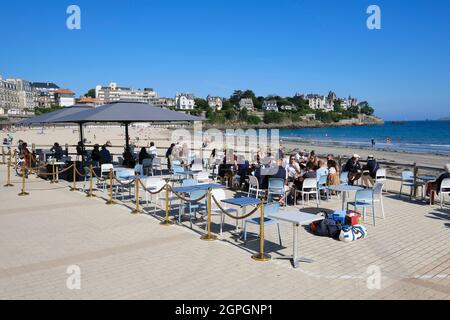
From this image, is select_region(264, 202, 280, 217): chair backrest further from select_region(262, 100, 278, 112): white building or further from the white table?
select_region(262, 100, 278, 112): white building

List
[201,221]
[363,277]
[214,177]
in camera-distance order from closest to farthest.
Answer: [363,277]
[201,221]
[214,177]

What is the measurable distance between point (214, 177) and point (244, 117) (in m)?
131

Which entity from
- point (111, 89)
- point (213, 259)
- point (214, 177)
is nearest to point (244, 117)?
point (111, 89)

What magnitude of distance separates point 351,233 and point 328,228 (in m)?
0.47

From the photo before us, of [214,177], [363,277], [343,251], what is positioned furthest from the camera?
[214,177]

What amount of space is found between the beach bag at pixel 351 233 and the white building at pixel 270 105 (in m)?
178

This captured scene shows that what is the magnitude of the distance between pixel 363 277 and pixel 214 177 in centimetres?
984

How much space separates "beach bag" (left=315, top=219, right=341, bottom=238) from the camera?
7328 millimetres

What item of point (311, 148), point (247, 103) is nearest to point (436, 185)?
point (311, 148)

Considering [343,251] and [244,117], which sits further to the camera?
[244,117]

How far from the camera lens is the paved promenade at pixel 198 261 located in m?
4.92

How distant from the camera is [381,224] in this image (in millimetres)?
8320
